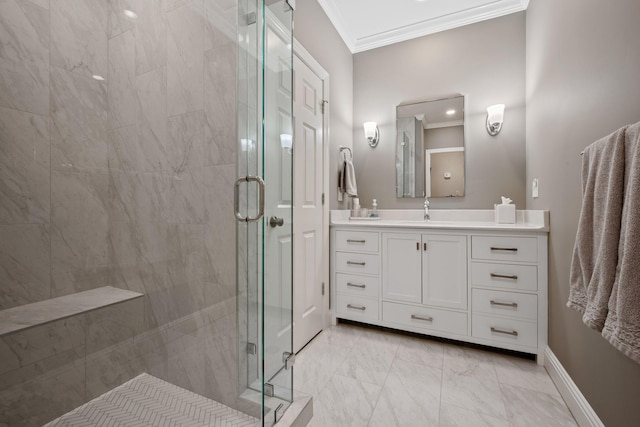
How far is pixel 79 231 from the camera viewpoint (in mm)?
1208

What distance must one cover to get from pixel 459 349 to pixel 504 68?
225 cm

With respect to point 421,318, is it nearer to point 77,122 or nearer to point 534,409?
point 534,409

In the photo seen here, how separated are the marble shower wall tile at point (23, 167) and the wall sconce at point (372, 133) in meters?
2.36

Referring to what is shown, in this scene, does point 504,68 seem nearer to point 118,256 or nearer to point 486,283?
point 486,283

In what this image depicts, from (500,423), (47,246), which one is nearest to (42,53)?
(47,246)

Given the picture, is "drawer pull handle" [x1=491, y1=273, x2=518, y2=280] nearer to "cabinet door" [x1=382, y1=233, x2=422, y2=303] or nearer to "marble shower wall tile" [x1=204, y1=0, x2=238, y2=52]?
"cabinet door" [x1=382, y1=233, x2=422, y2=303]

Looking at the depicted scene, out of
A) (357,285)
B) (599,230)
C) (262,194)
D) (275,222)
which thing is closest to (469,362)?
(357,285)

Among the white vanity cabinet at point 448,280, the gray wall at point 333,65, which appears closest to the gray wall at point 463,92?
the gray wall at point 333,65

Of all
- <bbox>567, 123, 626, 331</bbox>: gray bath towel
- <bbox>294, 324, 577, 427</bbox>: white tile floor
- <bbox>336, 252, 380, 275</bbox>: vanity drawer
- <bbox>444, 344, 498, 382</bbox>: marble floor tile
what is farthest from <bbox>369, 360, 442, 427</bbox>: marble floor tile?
<bbox>567, 123, 626, 331</bbox>: gray bath towel

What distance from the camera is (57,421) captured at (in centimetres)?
102

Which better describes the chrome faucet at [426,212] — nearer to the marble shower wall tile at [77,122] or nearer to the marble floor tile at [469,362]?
the marble floor tile at [469,362]

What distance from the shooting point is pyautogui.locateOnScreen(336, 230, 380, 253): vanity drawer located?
7.21 ft

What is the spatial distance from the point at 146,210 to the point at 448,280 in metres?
1.84

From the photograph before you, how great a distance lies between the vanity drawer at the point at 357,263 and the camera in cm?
220
